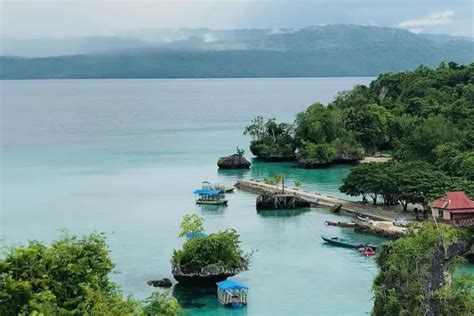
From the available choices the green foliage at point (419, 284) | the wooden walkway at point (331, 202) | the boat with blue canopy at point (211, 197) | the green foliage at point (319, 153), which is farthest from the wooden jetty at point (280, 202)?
the green foliage at point (419, 284)

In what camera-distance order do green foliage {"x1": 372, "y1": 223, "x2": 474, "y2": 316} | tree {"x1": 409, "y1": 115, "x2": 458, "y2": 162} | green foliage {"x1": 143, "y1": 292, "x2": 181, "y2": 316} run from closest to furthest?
1. green foliage {"x1": 143, "y1": 292, "x2": 181, "y2": 316}
2. green foliage {"x1": 372, "y1": 223, "x2": 474, "y2": 316}
3. tree {"x1": 409, "y1": 115, "x2": 458, "y2": 162}

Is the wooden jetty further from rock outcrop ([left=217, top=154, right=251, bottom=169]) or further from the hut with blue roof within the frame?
the hut with blue roof

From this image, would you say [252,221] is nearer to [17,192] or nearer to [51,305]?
[17,192]

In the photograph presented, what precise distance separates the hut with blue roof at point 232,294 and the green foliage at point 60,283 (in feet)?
36.7

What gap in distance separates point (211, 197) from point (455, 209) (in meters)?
19.4

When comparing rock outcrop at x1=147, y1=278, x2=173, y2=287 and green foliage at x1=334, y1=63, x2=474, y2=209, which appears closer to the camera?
rock outcrop at x1=147, y1=278, x2=173, y2=287

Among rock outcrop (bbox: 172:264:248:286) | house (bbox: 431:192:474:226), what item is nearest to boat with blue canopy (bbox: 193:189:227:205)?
house (bbox: 431:192:474:226)

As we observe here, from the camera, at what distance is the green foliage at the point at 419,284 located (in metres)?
20.6

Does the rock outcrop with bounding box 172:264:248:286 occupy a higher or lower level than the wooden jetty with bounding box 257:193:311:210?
higher

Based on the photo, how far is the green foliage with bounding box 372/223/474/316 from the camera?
67.7ft

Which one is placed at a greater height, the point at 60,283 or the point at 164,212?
the point at 60,283

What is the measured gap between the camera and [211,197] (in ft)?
171

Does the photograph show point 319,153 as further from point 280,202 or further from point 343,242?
point 343,242

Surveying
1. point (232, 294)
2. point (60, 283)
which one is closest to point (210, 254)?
point (232, 294)
